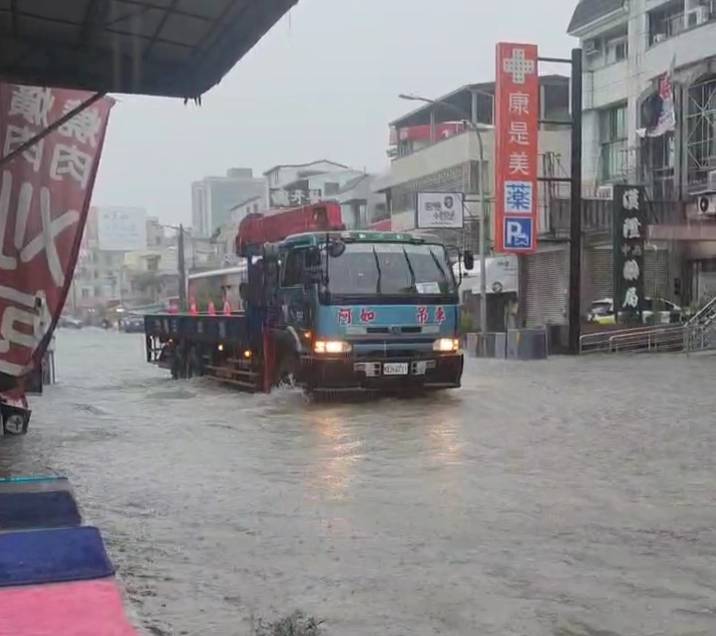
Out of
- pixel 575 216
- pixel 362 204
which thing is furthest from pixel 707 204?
pixel 362 204

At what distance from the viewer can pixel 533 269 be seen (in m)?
32.1

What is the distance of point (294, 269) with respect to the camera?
14.1 m

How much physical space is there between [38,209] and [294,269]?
4.80 m

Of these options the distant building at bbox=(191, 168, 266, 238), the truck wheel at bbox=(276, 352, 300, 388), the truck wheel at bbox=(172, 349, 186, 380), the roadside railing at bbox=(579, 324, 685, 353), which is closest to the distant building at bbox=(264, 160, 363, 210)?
the distant building at bbox=(191, 168, 266, 238)

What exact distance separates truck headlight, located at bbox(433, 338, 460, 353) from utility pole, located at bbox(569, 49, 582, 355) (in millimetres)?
→ 12300

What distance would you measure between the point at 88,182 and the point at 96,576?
6.59 metres

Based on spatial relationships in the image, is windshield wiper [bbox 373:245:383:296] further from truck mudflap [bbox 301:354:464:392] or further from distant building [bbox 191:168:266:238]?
distant building [bbox 191:168:266:238]

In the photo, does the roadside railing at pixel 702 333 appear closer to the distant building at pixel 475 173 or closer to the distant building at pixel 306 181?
the distant building at pixel 475 173

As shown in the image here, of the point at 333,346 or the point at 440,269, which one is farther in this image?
the point at 440,269

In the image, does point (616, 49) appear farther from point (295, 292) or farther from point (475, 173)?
point (295, 292)

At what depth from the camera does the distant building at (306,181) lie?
67438mm

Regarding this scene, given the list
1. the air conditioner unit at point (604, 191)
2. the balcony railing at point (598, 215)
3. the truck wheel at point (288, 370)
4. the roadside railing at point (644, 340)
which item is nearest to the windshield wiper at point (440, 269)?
the truck wheel at point (288, 370)

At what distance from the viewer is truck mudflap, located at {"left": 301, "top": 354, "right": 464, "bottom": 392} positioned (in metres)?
13.2

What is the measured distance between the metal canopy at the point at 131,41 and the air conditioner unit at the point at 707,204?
18314 mm
